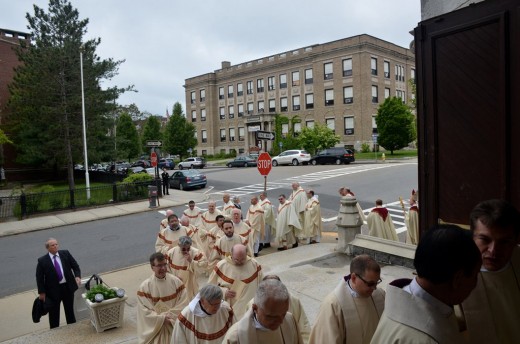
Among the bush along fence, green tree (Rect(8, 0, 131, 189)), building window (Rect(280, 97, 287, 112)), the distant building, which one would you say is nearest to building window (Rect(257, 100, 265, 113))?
the distant building

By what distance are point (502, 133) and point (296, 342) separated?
2.92 metres

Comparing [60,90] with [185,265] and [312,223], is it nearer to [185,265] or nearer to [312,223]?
[312,223]

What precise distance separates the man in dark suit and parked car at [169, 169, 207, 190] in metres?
21.0

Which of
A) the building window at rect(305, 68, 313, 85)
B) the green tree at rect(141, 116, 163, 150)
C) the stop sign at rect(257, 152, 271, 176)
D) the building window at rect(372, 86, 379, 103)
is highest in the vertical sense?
the building window at rect(305, 68, 313, 85)

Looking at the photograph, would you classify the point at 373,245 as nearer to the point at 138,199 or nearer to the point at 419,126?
the point at 419,126

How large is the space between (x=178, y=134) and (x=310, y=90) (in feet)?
71.5

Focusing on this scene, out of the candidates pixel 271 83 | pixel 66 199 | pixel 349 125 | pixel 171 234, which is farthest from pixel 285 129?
pixel 171 234

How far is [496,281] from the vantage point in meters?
2.51

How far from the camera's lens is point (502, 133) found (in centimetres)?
411

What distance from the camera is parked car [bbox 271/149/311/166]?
1650 inches

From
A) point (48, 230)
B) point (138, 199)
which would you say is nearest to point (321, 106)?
point (138, 199)

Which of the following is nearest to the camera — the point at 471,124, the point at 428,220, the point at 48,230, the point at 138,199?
the point at 471,124

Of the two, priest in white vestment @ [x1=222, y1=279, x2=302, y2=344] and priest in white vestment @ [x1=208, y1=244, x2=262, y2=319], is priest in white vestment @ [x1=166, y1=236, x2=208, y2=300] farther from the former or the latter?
priest in white vestment @ [x1=222, y1=279, x2=302, y2=344]

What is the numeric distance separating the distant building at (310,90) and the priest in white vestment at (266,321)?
4340 cm
